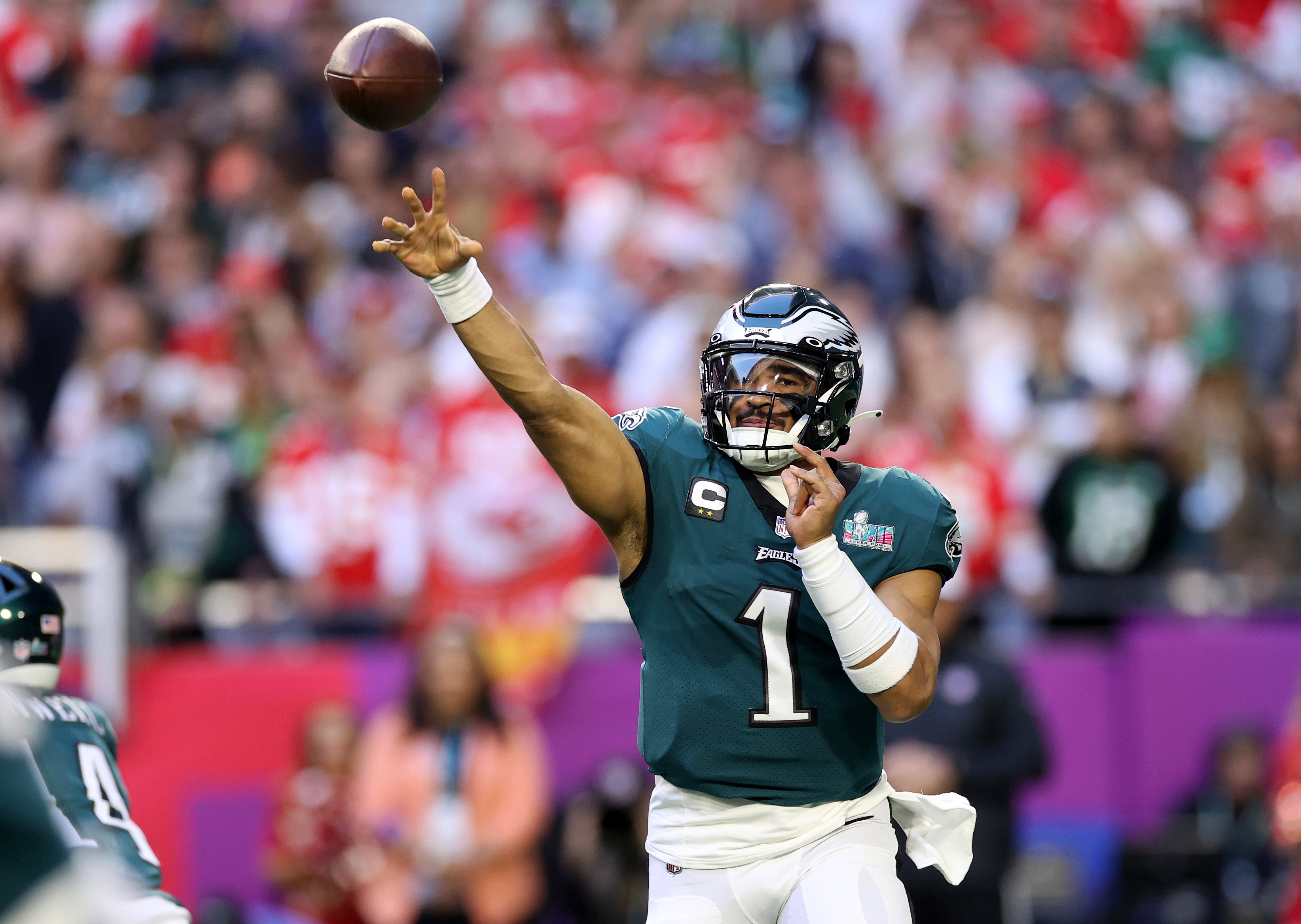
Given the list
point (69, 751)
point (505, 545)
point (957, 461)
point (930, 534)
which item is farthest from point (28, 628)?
point (957, 461)

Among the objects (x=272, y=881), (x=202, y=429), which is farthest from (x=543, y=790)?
(x=202, y=429)

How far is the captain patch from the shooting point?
4.10 metres

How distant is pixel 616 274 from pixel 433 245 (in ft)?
20.8

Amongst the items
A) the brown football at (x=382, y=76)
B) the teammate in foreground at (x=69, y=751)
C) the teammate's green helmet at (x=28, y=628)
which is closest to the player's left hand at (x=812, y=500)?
the brown football at (x=382, y=76)

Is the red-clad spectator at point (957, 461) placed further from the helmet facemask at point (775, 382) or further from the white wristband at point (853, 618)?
the white wristband at point (853, 618)

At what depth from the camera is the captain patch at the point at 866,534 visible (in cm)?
410

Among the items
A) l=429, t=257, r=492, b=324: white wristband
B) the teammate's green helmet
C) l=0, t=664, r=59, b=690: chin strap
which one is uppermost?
l=429, t=257, r=492, b=324: white wristband

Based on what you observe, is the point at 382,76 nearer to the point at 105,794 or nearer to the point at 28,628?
the point at 28,628

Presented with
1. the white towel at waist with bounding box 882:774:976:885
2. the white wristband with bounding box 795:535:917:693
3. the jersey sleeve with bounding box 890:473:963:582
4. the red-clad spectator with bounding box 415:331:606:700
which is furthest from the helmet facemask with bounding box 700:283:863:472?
the red-clad spectator with bounding box 415:331:606:700

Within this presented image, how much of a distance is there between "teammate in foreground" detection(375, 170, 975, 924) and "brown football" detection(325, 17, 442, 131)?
14.4 inches

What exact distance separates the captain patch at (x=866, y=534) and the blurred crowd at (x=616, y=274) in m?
4.01

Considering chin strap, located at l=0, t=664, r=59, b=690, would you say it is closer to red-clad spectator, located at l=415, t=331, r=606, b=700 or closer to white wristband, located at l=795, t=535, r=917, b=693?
white wristband, located at l=795, t=535, r=917, b=693

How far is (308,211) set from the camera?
35.7 feet

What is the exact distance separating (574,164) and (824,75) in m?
1.70
